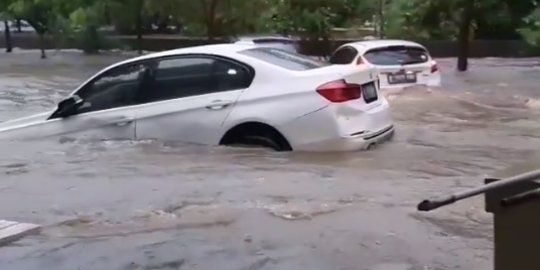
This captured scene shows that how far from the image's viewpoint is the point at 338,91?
10883mm

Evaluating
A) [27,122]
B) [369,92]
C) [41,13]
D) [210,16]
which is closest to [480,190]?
[369,92]

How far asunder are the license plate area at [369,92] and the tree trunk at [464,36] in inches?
735

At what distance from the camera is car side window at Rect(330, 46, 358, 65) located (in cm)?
1983

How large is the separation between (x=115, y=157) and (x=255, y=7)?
91.9 ft

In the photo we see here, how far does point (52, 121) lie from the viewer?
478 inches

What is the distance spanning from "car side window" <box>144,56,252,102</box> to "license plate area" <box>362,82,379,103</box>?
49.9 inches

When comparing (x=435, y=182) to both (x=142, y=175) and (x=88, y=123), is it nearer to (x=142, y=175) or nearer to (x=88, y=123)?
(x=142, y=175)

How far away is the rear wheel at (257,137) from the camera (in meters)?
11.2

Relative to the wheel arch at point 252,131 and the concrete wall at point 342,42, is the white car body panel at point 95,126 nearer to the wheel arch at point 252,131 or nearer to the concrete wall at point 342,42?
the wheel arch at point 252,131

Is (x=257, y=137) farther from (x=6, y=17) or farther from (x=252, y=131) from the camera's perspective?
(x=6, y=17)

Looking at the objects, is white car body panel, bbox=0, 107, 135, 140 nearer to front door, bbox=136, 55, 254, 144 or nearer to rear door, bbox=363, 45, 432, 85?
front door, bbox=136, 55, 254, 144

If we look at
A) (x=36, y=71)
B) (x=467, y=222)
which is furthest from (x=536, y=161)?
(x=36, y=71)

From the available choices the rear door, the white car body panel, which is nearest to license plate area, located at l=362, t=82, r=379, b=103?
the white car body panel

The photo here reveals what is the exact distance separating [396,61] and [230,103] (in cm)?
892
